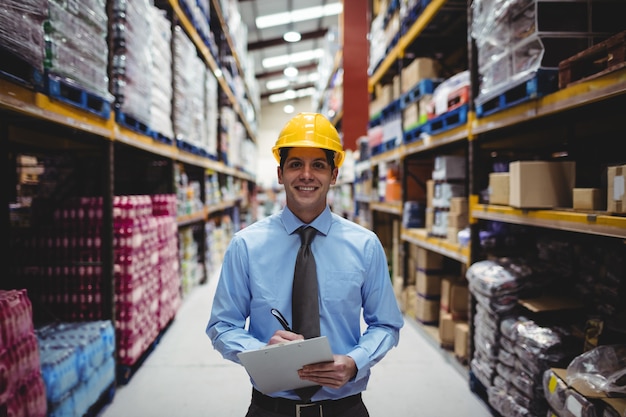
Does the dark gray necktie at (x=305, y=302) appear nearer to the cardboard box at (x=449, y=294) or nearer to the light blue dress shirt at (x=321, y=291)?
the light blue dress shirt at (x=321, y=291)

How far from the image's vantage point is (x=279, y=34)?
16.0m

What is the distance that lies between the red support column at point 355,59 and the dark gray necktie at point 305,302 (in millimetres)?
8074

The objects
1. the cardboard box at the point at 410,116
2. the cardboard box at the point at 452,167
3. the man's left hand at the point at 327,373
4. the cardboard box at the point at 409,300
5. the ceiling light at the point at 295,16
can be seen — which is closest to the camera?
the man's left hand at the point at 327,373

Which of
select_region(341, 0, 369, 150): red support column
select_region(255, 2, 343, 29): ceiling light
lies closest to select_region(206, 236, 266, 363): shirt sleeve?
select_region(341, 0, 369, 150): red support column

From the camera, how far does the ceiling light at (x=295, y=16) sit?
14156mm

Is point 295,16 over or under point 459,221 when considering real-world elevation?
over

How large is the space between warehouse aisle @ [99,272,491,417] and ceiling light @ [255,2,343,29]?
1250cm

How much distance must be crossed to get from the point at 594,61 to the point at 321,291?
83.2 inches

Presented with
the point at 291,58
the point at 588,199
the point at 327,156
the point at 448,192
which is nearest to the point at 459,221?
the point at 448,192

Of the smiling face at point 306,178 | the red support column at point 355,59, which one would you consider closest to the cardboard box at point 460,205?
the smiling face at point 306,178

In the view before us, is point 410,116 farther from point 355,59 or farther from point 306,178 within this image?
point 355,59

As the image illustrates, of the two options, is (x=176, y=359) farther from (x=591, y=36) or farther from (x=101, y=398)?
(x=591, y=36)

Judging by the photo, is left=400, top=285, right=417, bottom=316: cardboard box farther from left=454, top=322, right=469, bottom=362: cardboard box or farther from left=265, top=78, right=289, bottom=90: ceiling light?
left=265, top=78, right=289, bottom=90: ceiling light

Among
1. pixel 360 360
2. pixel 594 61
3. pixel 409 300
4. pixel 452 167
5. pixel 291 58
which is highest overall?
pixel 291 58
